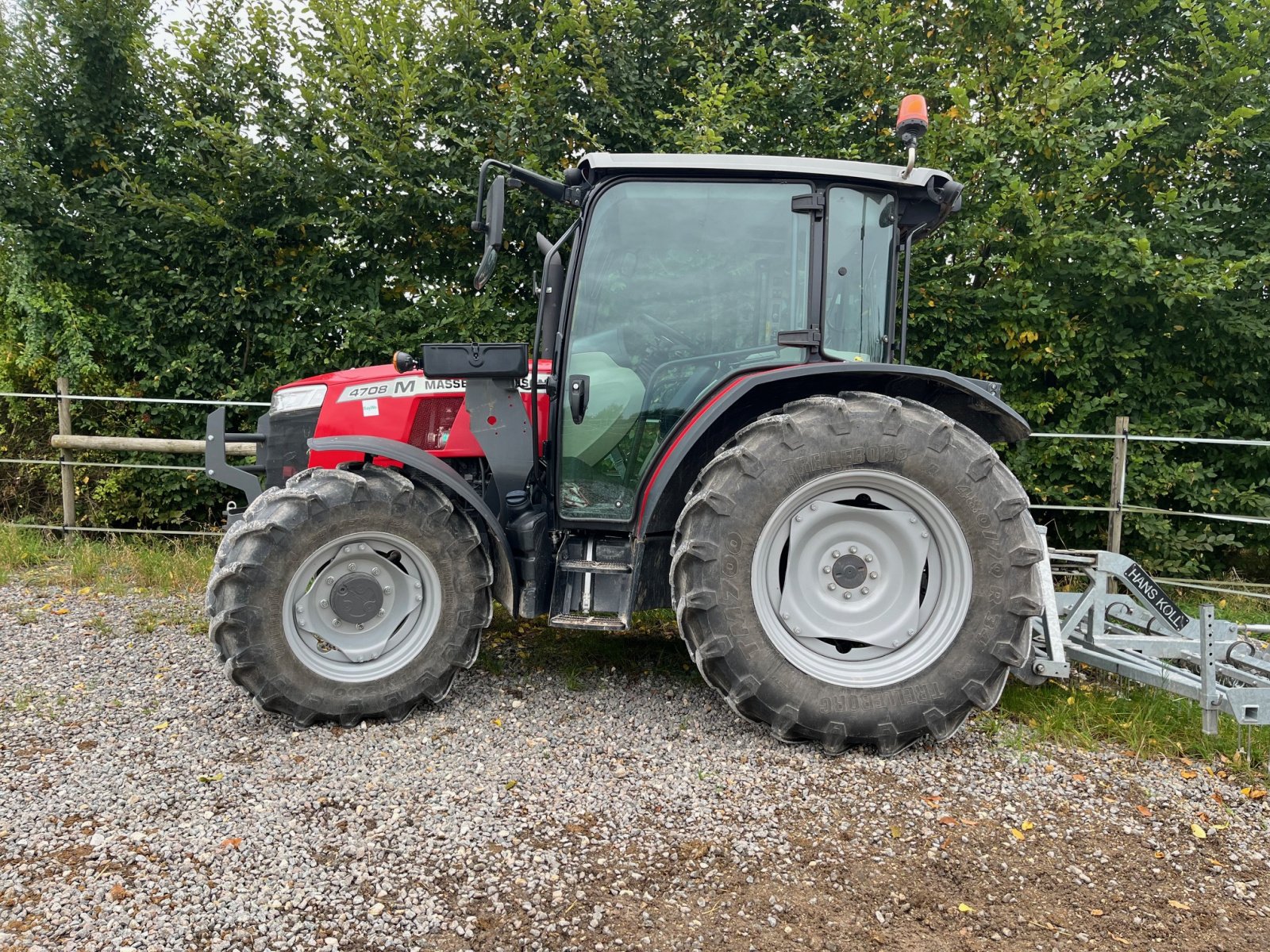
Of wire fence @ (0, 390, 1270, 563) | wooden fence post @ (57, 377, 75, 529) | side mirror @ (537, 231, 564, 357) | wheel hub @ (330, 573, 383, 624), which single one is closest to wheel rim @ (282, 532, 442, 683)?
wheel hub @ (330, 573, 383, 624)

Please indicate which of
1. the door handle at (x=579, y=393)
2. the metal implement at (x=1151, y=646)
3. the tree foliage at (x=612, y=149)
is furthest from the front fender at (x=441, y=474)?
the tree foliage at (x=612, y=149)

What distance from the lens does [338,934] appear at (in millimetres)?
1832

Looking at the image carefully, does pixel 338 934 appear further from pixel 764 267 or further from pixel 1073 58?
pixel 1073 58

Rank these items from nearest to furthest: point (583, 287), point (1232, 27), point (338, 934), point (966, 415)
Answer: point (338, 934) → point (583, 287) → point (966, 415) → point (1232, 27)

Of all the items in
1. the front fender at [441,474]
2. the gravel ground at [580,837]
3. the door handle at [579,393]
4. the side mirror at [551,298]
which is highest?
the side mirror at [551,298]

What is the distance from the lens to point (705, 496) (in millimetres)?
2742

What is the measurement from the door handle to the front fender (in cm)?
50

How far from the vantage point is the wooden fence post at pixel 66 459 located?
19.1ft

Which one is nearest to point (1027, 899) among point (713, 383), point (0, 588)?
point (713, 383)

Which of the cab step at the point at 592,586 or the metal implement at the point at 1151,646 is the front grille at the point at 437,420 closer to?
the cab step at the point at 592,586

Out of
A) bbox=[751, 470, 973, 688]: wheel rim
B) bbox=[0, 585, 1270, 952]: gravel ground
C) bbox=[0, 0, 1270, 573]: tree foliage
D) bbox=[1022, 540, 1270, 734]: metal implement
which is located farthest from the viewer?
bbox=[0, 0, 1270, 573]: tree foliage

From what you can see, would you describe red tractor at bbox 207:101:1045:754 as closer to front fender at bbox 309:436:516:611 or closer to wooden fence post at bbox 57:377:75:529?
front fender at bbox 309:436:516:611

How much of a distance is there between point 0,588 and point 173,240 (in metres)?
2.54

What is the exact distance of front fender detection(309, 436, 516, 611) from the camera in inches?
117
